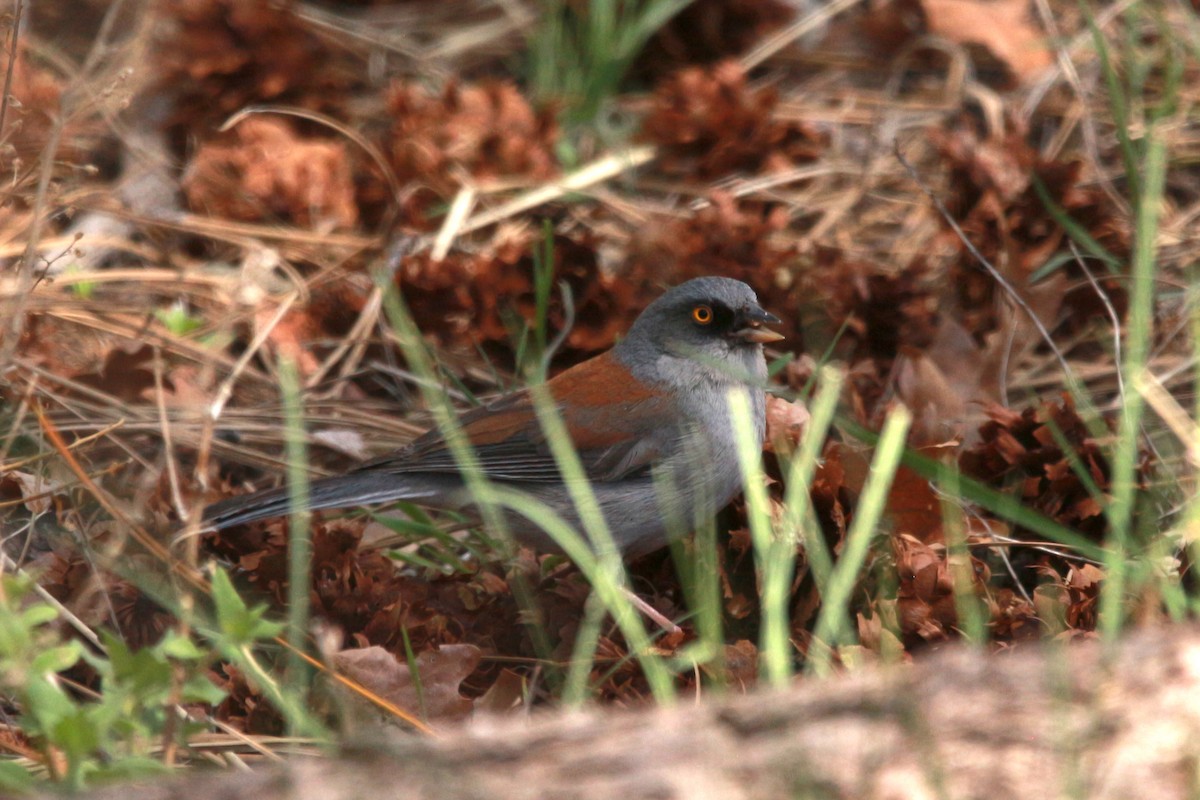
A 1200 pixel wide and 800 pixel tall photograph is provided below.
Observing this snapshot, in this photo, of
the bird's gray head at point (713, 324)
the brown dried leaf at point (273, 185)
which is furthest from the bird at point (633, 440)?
the brown dried leaf at point (273, 185)

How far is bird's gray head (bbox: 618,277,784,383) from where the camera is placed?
3.93 meters

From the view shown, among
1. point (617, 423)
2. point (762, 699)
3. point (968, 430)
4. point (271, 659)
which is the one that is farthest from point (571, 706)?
point (968, 430)

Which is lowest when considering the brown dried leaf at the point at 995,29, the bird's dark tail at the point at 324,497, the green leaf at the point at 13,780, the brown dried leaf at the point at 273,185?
the bird's dark tail at the point at 324,497

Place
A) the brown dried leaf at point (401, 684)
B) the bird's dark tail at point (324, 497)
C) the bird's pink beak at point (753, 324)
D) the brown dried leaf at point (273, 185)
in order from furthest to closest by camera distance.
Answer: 1. the brown dried leaf at point (273, 185)
2. the bird's pink beak at point (753, 324)
3. the bird's dark tail at point (324, 497)
4. the brown dried leaf at point (401, 684)

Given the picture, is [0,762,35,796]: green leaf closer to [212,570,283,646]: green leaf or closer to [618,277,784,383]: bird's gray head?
[212,570,283,646]: green leaf

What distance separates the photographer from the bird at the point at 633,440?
3.63m

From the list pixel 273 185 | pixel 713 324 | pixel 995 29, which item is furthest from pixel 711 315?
pixel 995 29

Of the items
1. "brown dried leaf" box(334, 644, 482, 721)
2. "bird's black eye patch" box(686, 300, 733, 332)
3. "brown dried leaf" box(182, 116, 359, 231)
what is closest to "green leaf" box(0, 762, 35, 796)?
"brown dried leaf" box(334, 644, 482, 721)

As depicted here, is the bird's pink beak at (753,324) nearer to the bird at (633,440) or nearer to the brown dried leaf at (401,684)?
the bird at (633,440)

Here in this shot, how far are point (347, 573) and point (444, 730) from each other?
0.70 meters

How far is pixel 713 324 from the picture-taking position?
3.97 metres

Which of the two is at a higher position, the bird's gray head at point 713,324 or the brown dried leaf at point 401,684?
the bird's gray head at point 713,324

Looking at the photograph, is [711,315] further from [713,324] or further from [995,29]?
[995,29]

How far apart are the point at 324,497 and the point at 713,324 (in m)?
1.26
